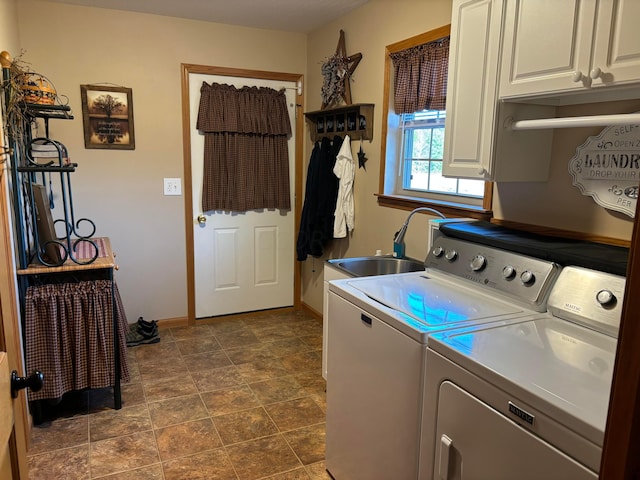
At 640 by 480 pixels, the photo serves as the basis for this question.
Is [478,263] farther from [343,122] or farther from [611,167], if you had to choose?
[343,122]

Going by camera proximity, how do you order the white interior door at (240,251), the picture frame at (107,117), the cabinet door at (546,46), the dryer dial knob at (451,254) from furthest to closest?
the white interior door at (240,251)
the picture frame at (107,117)
the dryer dial knob at (451,254)
the cabinet door at (546,46)

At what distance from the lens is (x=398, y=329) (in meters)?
1.61

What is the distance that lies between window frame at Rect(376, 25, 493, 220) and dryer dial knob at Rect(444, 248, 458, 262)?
1.56 feet

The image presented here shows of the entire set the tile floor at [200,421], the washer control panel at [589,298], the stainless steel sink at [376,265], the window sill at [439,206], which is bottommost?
the tile floor at [200,421]

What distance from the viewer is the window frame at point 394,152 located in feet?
8.50

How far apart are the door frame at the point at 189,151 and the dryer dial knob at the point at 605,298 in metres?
3.09

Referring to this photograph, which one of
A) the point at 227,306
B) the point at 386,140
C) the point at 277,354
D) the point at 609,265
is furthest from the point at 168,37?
the point at 609,265

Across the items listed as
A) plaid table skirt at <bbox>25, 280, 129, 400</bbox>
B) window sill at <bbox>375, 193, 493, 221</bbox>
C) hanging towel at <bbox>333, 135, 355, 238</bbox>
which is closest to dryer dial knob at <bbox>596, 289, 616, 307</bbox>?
window sill at <bbox>375, 193, 493, 221</bbox>

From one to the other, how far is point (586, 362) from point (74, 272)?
2430mm

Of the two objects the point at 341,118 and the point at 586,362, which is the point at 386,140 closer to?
the point at 341,118

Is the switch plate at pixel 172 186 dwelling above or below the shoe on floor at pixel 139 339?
above

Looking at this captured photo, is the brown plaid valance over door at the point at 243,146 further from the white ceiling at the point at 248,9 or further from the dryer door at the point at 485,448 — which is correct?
the dryer door at the point at 485,448

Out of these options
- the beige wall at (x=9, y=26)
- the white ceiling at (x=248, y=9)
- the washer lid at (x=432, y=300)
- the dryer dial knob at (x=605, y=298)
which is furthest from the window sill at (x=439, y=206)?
the beige wall at (x=9, y=26)

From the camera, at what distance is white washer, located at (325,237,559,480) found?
62.4 inches
